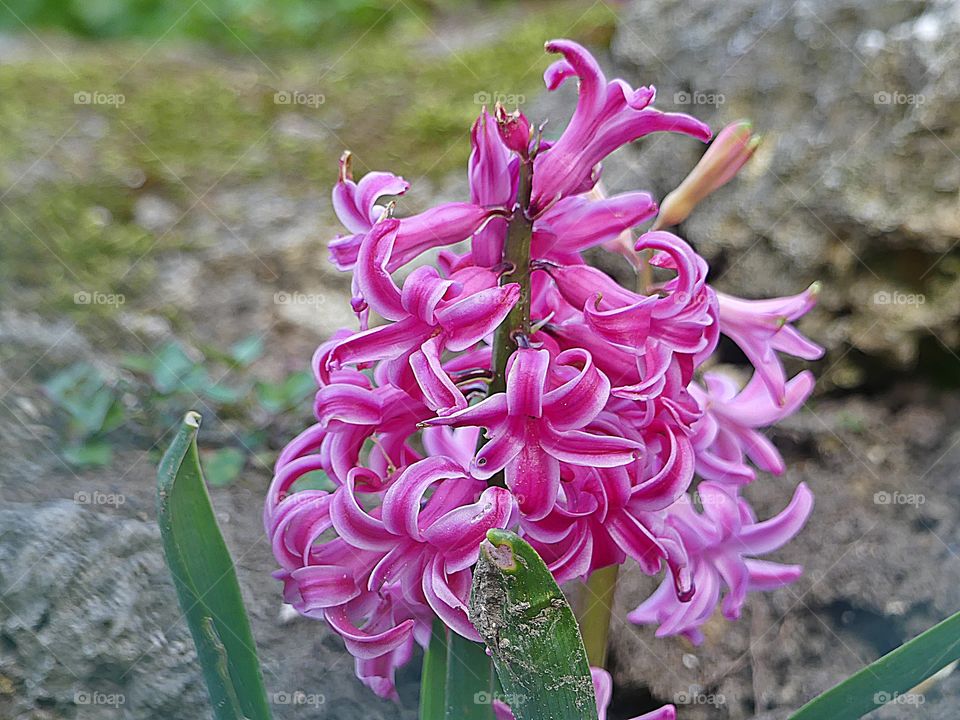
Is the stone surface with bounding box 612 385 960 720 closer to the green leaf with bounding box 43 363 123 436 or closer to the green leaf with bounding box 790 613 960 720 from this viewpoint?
the green leaf with bounding box 790 613 960 720

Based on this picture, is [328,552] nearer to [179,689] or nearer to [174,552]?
[174,552]

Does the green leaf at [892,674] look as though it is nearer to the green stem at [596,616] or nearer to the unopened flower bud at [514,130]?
the green stem at [596,616]

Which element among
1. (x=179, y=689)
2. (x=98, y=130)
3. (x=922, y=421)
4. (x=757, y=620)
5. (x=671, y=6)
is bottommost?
(x=922, y=421)

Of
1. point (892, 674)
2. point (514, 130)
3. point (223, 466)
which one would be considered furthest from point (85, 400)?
point (892, 674)

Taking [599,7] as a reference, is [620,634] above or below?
below

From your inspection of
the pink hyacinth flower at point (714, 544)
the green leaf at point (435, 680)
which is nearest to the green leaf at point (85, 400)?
the green leaf at point (435, 680)

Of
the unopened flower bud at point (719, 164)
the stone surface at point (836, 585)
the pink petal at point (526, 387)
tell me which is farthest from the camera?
the stone surface at point (836, 585)

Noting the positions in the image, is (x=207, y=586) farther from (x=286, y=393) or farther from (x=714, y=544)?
(x=286, y=393)

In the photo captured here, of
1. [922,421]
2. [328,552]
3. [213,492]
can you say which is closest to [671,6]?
[922,421]
